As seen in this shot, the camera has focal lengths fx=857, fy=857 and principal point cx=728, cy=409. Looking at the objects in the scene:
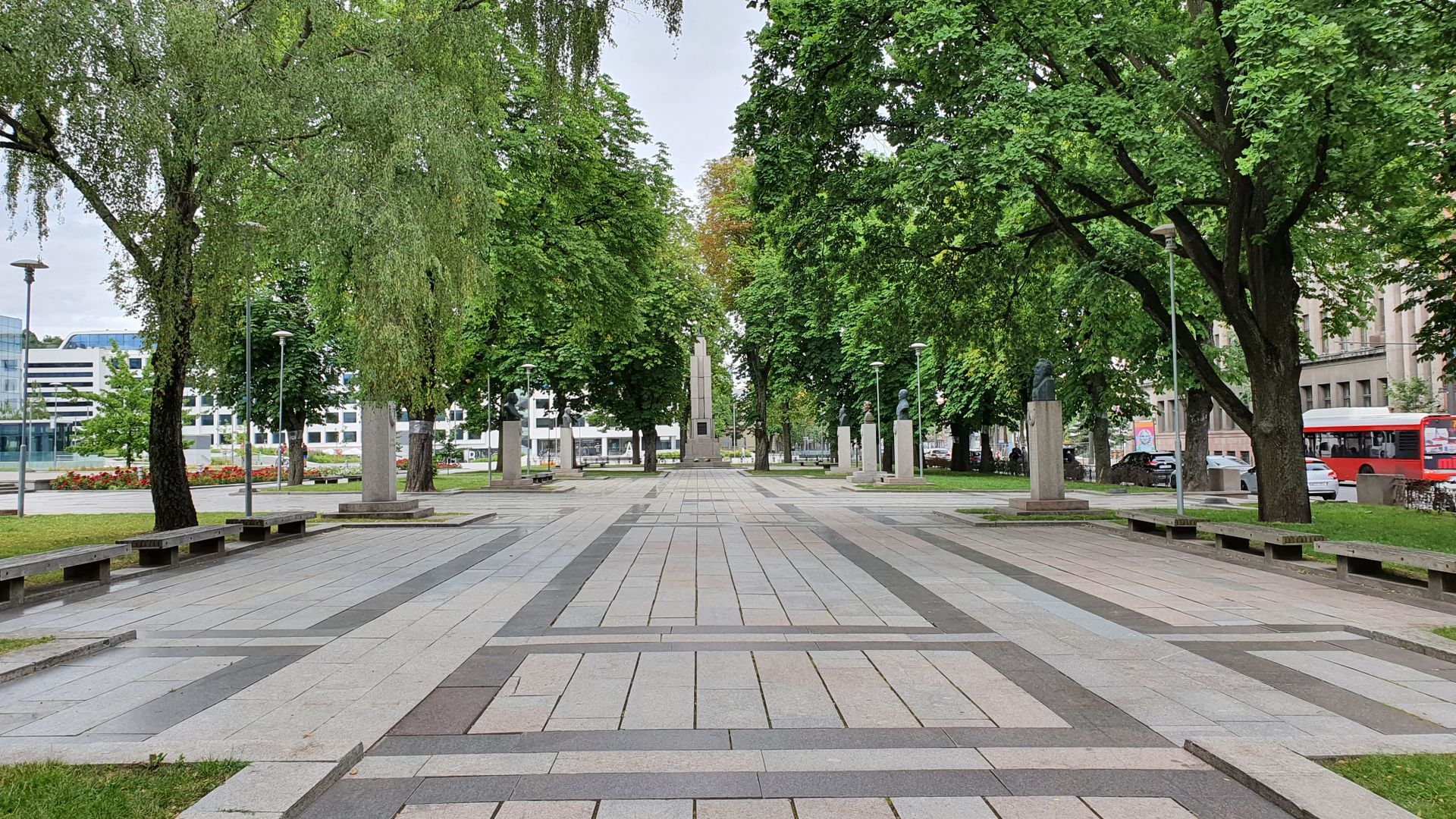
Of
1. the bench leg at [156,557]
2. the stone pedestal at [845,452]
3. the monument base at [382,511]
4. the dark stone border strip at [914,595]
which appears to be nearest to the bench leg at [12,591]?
the bench leg at [156,557]

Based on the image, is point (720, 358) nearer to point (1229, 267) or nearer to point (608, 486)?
point (608, 486)

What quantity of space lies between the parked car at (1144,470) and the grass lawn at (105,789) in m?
34.7

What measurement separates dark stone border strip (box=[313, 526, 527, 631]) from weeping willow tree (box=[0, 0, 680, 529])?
9.07ft

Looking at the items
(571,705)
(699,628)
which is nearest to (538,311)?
(699,628)

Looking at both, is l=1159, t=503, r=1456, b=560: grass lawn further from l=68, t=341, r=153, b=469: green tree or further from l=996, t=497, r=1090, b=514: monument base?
l=68, t=341, r=153, b=469: green tree

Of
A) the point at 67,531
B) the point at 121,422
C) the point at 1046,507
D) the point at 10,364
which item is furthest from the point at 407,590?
the point at 10,364

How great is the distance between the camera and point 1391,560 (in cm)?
820

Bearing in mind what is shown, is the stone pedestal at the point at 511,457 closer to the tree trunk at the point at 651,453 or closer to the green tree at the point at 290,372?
the green tree at the point at 290,372

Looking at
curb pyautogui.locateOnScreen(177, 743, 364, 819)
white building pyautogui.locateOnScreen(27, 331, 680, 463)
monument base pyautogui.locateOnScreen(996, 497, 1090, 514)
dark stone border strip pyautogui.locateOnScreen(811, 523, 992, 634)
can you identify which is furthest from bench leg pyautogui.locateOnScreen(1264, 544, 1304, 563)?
white building pyautogui.locateOnScreen(27, 331, 680, 463)

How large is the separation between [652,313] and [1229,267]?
29.5m

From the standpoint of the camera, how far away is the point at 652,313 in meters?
40.8

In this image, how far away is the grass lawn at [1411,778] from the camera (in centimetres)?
342

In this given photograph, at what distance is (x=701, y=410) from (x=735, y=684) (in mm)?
54015

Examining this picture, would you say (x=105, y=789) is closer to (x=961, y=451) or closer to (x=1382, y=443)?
(x=1382, y=443)
